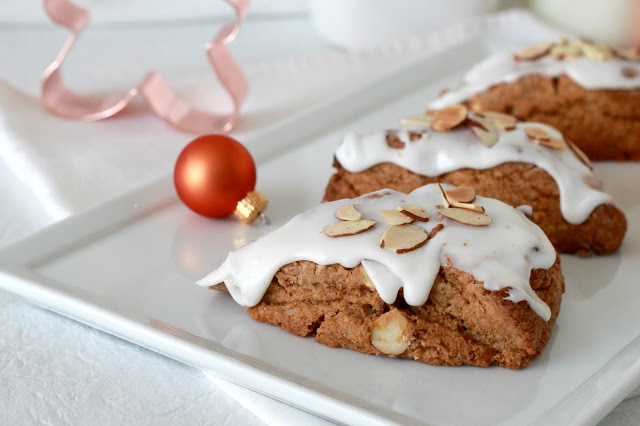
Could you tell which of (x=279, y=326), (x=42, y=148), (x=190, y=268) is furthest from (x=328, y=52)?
(x=279, y=326)

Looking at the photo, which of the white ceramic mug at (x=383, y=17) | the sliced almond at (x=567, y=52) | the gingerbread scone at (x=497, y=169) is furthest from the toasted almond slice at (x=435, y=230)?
the white ceramic mug at (x=383, y=17)

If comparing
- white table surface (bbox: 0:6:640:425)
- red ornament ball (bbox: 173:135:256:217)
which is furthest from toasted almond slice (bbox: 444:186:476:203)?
red ornament ball (bbox: 173:135:256:217)

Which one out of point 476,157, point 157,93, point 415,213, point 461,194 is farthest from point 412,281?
point 157,93

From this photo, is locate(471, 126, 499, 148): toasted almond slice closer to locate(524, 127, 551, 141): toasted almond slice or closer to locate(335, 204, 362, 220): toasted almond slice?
locate(524, 127, 551, 141): toasted almond slice

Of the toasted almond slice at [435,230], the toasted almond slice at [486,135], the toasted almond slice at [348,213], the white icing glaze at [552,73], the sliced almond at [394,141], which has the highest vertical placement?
the toasted almond slice at [435,230]

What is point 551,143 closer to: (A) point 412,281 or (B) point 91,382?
(A) point 412,281

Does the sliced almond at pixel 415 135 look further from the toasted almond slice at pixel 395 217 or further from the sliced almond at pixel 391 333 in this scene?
the sliced almond at pixel 391 333

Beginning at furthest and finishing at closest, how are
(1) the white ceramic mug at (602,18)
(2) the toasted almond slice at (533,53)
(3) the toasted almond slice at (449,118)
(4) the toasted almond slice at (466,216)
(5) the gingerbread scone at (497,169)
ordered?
(1) the white ceramic mug at (602,18), (2) the toasted almond slice at (533,53), (3) the toasted almond slice at (449,118), (5) the gingerbread scone at (497,169), (4) the toasted almond slice at (466,216)
